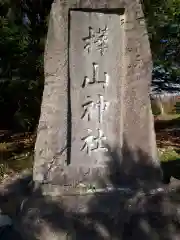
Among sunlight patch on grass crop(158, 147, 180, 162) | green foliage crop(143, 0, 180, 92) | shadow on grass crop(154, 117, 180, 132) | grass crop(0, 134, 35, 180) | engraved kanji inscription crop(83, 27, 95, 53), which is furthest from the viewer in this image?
shadow on grass crop(154, 117, 180, 132)

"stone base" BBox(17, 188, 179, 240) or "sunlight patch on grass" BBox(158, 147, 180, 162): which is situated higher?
"sunlight patch on grass" BBox(158, 147, 180, 162)

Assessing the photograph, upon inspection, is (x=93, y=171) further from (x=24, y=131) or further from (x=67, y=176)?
(x=24, y=131)

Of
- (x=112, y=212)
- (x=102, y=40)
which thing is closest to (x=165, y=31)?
(x=102, y=40)

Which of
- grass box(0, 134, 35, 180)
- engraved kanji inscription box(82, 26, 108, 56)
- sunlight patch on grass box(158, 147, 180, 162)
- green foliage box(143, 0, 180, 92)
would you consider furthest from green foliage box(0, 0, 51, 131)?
engraved kanji inscription box(82, 26, 108, 56)

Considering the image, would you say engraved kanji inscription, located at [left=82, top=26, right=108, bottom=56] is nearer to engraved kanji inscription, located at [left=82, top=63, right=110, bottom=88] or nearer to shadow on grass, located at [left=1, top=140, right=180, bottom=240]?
engraved kanji inscription, located at [left=82, top=63, right=110, bottom=88]

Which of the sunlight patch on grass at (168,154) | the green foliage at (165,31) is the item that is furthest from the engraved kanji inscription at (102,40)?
the green foliage at (165,31)

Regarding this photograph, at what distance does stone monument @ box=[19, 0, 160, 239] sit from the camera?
3.40 m

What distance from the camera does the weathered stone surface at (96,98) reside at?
340 cm

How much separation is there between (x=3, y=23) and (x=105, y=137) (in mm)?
3422

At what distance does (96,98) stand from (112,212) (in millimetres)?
990

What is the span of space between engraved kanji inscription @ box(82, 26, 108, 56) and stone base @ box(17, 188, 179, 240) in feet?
4.24

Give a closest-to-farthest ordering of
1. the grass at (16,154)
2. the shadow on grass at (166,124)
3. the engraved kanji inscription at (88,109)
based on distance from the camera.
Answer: the engraved kanji inscription at (88,109), the grass at (16,154), the shadow on grass at (166,124)

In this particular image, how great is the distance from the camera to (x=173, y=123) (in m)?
8.82

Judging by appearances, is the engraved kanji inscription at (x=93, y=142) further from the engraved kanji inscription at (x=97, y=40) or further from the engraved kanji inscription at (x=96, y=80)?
the engraved kanji inscription at (x=97, y=40)
